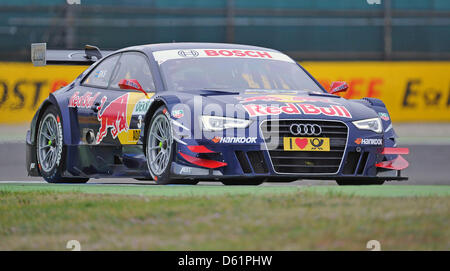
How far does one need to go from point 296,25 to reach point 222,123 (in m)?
22.0

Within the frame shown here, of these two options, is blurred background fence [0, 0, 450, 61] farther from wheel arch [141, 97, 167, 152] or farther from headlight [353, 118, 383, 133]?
headlight [353, 118, 383, 133]

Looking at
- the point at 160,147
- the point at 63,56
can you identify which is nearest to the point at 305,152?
the point at 160,147

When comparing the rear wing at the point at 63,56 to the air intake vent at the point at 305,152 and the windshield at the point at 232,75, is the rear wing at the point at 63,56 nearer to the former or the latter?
the windshield at the point at 232,75

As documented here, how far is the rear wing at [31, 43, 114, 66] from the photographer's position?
36.1 ft

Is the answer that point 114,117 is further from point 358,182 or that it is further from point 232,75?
point 358,182

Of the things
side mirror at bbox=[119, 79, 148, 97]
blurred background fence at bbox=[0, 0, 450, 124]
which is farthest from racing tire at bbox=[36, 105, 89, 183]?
blurred background fence at bbox=[0, 0, 450, 124]

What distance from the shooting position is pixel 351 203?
6930 mm

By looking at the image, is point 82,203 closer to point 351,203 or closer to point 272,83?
point 351,203

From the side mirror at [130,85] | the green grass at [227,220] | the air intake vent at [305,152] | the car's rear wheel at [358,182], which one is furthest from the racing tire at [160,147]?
the car's rear wheel at [358,182]

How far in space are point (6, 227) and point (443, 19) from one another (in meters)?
24.9

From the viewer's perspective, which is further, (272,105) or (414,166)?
(414,166)

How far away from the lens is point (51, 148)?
10148mm

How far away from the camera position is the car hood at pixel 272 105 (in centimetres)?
820

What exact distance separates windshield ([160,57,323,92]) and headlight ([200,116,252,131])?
90cm
